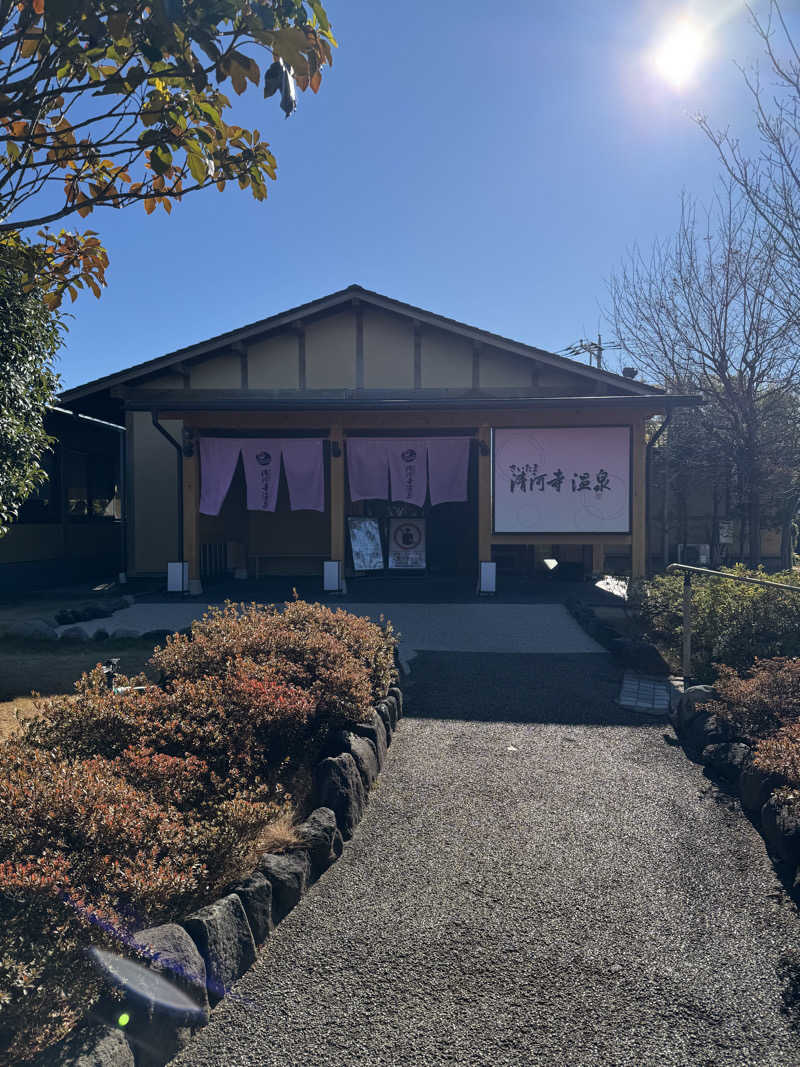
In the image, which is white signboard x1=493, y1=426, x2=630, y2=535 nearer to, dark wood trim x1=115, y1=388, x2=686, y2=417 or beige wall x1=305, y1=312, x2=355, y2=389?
dark wood trim x1=115, y1=388, x2=686, y2=417

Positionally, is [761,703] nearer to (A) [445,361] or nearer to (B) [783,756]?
(B) [783,756]

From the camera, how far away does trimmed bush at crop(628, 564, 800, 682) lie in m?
6.59

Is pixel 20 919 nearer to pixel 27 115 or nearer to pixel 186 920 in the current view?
pixel 186 920

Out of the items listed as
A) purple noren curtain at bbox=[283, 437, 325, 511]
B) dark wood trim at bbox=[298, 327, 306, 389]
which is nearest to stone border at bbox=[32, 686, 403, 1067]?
purple noren curtain at bbox=[283, 437, 325, 511]

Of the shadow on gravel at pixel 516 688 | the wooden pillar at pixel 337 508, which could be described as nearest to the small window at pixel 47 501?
the wooden pillar at pixel 337 508

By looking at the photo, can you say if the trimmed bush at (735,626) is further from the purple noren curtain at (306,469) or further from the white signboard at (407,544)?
the white signboard at (407,544)

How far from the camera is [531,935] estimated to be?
2.92 metres

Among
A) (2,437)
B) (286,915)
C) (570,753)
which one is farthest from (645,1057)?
(2,437)

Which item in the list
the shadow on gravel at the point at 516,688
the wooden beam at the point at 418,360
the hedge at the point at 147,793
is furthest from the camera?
the wooden beam at the point at 418,360

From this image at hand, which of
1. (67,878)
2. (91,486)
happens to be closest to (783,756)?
(67,878)

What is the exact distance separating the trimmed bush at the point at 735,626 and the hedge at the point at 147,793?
3598 millimetres

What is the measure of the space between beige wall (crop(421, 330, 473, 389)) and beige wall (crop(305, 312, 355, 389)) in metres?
1.62

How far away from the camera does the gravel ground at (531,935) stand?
233cm

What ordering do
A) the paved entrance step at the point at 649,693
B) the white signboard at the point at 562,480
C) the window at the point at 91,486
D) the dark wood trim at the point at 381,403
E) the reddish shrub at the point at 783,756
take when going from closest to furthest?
the reddish shrub at the point at 783,756
the paved entrance step at the point at 649,693
the dark wood trim at the point at 381,403
the white signboard at the point at 562,480
the window at the point at 91,486
